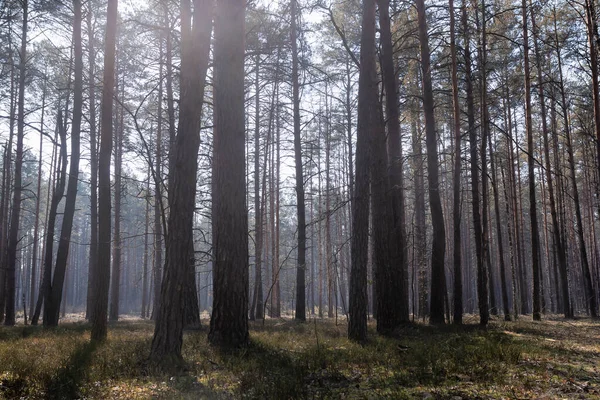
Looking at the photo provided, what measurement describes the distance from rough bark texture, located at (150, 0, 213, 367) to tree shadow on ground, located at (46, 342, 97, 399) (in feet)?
3.17

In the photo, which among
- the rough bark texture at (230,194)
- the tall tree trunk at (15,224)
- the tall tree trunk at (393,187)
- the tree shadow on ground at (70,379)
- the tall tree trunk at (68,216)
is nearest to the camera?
the tree shadow on ground at (70,379)

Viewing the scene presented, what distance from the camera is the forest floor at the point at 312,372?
15.1 ft

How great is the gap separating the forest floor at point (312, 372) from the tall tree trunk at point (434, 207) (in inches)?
182

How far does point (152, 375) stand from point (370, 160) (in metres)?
5.41

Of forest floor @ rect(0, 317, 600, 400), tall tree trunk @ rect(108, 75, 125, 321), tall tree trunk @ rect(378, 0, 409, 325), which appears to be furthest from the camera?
tall tree trunk @ rect(108, 75, 125, 321)

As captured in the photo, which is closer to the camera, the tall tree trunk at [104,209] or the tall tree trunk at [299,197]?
the tall tree trunk at [104,209]

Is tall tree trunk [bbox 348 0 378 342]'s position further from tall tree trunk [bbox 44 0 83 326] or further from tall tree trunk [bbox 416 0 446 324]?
→ tall tree trunk [bbox 44 0 83 326]

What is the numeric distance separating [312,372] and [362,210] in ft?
11.8

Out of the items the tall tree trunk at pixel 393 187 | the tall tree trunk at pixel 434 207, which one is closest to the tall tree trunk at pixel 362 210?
the tall tree trunk at pixel 393 187

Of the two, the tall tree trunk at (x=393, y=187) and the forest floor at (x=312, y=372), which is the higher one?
the tall tree trunk at (x=393, y=187)

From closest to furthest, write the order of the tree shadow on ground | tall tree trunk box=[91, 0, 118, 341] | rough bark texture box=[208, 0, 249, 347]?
the tree shadow on ground < rough bark texture box=[208, 0, 249, 347] < tall tree trunk box=[91, 0, 118, 341]

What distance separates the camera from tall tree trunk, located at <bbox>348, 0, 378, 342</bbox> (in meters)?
8.31

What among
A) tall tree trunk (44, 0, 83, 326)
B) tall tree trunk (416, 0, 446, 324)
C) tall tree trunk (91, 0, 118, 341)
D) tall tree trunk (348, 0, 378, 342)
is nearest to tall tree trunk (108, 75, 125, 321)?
tall tree trunk (44, 0, 83, 326)

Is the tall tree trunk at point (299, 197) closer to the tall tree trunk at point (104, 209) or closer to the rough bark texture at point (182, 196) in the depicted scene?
the tall tree trunk at point (104, 209)
